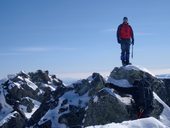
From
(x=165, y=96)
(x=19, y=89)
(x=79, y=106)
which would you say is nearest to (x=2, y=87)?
(x=19, y=89)

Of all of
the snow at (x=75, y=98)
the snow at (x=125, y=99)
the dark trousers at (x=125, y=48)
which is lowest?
the snow at (x=75, y=98)

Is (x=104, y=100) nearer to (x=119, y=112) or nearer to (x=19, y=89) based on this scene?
(x=119, y=112)

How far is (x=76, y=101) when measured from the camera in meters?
90.2

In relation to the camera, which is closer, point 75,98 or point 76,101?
point 76,101

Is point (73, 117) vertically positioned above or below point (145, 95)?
below

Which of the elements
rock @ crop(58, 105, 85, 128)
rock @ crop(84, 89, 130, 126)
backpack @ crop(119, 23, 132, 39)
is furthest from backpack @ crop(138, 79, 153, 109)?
rock @ crop(58, 105, 85, 128)

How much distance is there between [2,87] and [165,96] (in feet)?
527

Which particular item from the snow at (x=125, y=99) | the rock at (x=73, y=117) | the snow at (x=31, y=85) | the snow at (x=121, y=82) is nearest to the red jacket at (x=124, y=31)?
the snow at (x=121, y=82)

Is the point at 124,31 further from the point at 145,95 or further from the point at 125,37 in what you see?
the point at 145,95

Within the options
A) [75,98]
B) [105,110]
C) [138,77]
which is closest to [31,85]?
[75,98]

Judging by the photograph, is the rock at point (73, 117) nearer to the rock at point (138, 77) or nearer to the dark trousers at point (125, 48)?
the rock at point (138, 77)

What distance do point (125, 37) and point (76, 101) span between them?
211 ft

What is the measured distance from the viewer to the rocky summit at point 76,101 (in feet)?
85.1

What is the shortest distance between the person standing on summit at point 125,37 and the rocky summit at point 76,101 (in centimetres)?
150
